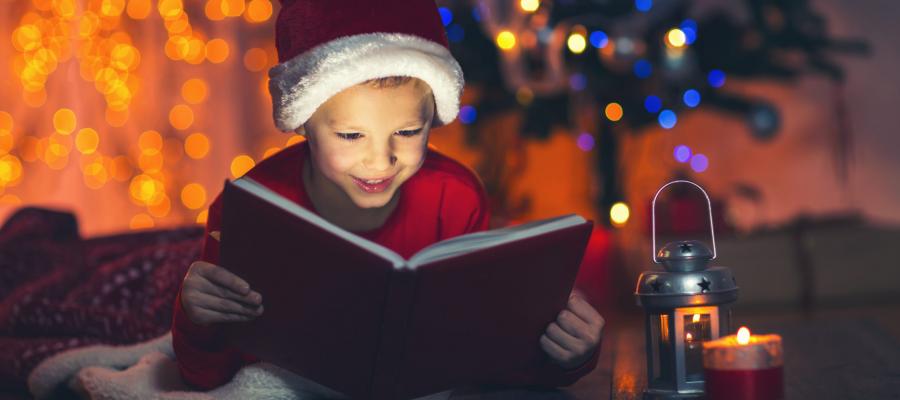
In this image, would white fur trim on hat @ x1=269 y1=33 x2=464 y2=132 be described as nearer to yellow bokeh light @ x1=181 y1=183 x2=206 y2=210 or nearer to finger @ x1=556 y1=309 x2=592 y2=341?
finger @ x1=556 y1=309 x2=592 y2=341

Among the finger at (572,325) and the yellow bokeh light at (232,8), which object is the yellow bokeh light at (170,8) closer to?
the yellow bokeh light at (232,8)

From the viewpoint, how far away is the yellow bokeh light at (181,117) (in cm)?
328

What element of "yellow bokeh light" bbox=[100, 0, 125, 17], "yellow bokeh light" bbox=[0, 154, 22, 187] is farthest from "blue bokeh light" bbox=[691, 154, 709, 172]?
"yellow bokeh light" bbox=[0, 154, 22, 187]

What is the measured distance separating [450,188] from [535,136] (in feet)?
5.33

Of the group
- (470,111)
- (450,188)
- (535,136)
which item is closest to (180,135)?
(470,111)

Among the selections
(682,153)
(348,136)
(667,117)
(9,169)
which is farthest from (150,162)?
(348,136)

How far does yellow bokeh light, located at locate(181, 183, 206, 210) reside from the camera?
3.29 m

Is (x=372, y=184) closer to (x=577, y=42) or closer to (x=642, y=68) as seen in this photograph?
(x=577, y=42)

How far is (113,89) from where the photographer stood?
3150mm

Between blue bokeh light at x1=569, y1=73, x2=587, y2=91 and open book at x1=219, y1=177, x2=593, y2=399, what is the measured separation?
72.1 inches

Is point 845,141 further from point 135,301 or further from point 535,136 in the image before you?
point 135,301

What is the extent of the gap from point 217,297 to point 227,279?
1.4 inches

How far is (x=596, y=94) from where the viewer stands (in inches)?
115

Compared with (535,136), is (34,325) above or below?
below
